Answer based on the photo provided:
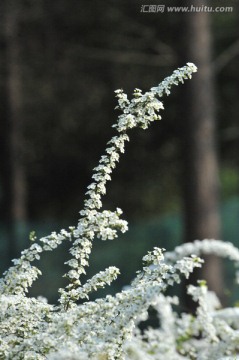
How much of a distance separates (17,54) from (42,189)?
188 inches

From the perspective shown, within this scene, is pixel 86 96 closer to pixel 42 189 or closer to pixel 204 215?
pixel 42 189

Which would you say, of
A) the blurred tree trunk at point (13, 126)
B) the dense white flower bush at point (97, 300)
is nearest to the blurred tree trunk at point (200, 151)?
the dense white flower bush at point (97, 300)

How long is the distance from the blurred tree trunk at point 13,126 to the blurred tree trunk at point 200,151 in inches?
300

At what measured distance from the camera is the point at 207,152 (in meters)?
7.97

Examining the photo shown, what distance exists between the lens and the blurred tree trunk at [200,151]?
788 centimetres

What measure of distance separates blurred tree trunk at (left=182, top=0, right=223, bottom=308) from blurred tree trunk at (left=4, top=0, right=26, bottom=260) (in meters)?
7.62

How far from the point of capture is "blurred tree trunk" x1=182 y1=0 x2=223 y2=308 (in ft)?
25.9

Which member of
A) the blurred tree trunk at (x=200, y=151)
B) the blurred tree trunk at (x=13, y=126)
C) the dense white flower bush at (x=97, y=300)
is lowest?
the dense white flower bush at (x=97, y=300)

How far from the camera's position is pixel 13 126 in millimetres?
15570

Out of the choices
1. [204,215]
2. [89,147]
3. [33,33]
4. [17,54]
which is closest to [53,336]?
[204,215]

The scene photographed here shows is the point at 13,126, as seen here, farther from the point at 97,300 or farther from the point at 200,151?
the point at 97,300

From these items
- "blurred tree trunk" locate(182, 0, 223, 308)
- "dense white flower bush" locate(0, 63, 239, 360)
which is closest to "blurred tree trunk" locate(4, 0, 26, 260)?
"blurred tree trunk" locate(182, 0, 223, 308)

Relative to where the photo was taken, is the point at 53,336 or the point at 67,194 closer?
the point at 53,336

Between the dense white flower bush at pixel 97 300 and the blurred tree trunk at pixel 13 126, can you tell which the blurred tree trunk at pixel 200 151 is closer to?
the dense white flower bush at pixel 97 300
